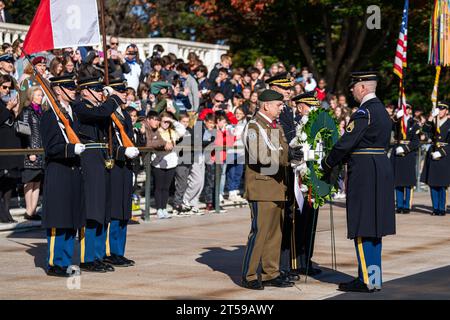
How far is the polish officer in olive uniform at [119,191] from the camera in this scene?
42.3 ft

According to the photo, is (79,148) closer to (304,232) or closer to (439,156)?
(304,232)

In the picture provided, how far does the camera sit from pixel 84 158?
12555mm

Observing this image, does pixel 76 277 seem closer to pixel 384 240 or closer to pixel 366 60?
pixel 384 240

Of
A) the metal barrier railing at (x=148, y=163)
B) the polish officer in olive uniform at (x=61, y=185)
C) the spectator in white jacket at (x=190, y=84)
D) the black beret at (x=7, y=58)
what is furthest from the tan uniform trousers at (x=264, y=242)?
the spectator in white jacket at (x=190, y=84)

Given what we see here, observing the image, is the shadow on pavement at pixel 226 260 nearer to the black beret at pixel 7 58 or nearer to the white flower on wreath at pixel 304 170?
the white flower on wreath at pixel 304 170

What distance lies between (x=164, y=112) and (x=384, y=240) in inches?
→ 188

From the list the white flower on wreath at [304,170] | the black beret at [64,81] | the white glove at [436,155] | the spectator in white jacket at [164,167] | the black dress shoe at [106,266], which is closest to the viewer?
→ the white flower on wreath at [304,170]

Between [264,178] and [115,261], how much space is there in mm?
2420

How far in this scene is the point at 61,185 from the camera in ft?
39.7

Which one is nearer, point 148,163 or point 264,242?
point 264,242

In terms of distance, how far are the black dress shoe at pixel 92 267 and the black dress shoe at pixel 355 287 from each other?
107 inches

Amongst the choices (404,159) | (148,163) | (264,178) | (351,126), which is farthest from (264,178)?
(404,159)

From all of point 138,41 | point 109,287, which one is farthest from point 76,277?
point 138,41

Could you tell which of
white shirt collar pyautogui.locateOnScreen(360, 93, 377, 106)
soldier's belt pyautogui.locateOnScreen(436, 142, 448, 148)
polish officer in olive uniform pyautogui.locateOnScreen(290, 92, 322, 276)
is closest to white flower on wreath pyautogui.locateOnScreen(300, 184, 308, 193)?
polish officer in olive uniform pyautogui.locateOnScreen(290, 92, 322, 276)
